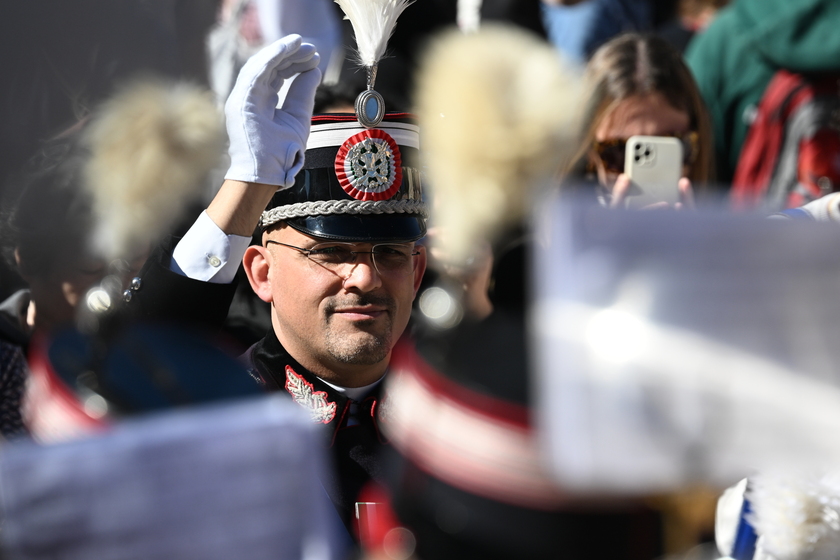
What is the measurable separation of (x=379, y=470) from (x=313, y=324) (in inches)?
14.4

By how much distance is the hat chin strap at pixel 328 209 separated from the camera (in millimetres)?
2217

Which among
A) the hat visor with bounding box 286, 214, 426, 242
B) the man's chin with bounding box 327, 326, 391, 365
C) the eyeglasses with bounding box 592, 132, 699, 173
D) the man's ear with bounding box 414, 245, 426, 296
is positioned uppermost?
the eyeglasses with bounding box 592, 132, 699, 173

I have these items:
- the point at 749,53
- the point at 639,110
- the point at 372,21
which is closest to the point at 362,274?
the point at 372,21

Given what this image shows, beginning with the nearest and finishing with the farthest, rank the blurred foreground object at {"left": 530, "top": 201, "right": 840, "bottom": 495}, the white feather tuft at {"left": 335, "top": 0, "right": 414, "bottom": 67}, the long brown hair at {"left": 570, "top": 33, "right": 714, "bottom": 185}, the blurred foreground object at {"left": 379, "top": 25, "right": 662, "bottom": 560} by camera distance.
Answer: the blurred foreground object at {"left": 530, "top": 201, "right": 840, "bottom": 495}, the blurred foreground object at {"left": 379, "top": 25, "right": 662, "bottom": 560}, the white feather tuft at {"left": 335, "top": 0, "right": 414, "bottom": 67}, the long brown hair at {"left": 570, "top": 33, "right": 714, "bottom": 185}

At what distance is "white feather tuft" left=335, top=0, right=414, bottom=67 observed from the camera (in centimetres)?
213

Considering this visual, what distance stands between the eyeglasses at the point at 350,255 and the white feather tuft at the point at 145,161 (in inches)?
16.2

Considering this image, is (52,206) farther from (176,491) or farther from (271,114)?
(176,491)

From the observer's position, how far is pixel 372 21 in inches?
84.5

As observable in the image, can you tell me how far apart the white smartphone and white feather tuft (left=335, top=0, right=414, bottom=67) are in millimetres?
763

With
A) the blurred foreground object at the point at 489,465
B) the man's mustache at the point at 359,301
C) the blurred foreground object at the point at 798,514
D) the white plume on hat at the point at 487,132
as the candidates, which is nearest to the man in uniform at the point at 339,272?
the man's mustache at the point at 359,301

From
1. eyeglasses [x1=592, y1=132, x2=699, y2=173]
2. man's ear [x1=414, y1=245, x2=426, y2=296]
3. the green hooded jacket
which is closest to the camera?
man's ear [x1=414, y1=245, x2=426, y2=296]

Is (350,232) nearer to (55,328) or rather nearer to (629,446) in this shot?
(55,328)

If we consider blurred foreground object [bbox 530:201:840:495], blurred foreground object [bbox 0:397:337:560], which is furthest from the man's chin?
blurred foreground object [bbox 530:201:840:495]

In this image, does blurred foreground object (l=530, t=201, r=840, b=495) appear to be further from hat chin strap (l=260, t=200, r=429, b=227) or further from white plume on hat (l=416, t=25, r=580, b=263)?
hat chin strap (l=260, t=200, r=429, b=227)
